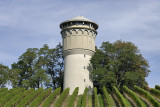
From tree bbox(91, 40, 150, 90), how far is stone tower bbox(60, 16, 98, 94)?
175cm

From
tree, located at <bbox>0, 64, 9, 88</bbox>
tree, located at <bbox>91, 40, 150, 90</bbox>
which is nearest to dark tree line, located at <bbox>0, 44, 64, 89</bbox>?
tree, located at <bbox>0, 64, 9, 88</bbox>

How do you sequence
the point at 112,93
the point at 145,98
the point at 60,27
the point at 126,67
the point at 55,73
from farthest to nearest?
1. the point at 55,73
2. the point at 60,27
3. the point at 126,67
4. the point at 112,93
5. the point at 145,98

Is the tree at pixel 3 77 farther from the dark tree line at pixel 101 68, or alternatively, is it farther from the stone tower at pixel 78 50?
the stone tower at pixel 78 50

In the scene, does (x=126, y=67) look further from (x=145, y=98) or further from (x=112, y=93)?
(x=145, y=98)

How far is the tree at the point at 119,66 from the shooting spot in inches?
1537

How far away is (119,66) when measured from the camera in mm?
41125

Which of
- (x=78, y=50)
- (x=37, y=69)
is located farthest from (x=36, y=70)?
(x=78, y=50)

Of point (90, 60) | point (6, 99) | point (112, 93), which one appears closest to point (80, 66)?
point (90, 60)

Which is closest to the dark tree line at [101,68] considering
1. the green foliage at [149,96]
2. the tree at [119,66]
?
the tree at [119,66]

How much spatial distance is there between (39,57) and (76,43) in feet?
31.5

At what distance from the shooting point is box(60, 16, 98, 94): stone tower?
4184 centimetres

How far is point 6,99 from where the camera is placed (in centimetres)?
3303

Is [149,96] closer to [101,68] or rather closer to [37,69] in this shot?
[101,68]

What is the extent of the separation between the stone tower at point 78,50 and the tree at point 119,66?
5.73 ft
